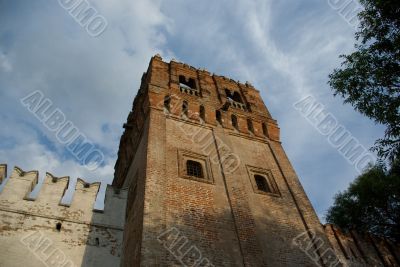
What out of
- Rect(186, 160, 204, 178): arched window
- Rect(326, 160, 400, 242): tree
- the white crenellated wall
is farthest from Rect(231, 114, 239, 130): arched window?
Rect(326, 160, 400, 242): tree

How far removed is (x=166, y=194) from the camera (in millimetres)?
9148

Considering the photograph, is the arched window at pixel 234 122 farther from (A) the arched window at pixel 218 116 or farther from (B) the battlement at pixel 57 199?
(B) the battlement at pixel 57 199

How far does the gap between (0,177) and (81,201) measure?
2.54 meters

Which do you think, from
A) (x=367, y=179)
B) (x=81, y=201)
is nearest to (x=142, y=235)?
(x=81, y=201)

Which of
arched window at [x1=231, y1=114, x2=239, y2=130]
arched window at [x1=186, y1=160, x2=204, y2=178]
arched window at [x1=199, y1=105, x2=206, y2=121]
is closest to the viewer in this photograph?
arched window at [x1=186, y1=160, x2=204, y2=178]

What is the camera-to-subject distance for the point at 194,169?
35.9 feet

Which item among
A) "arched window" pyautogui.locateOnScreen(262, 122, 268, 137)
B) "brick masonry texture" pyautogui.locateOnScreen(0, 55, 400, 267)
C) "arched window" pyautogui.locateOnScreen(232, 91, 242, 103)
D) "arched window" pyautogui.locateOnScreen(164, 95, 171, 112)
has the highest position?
"arched window" pyautogui.locateOnScreen(232, 91, 242, 103)

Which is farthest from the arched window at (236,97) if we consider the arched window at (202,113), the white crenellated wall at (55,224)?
the white crenellated wall at (55,224)

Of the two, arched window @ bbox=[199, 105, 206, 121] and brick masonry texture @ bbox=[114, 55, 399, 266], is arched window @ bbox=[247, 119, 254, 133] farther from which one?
arched window @ bbox=[199, 105, 206, 121]

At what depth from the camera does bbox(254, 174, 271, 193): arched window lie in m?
11.3

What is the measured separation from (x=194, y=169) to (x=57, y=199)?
4410 mm

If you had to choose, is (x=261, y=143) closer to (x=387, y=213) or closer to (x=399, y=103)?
(x=399, y=103)

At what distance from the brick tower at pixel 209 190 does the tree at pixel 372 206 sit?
6176 millimetres

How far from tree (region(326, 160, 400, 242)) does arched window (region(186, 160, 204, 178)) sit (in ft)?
30.2
